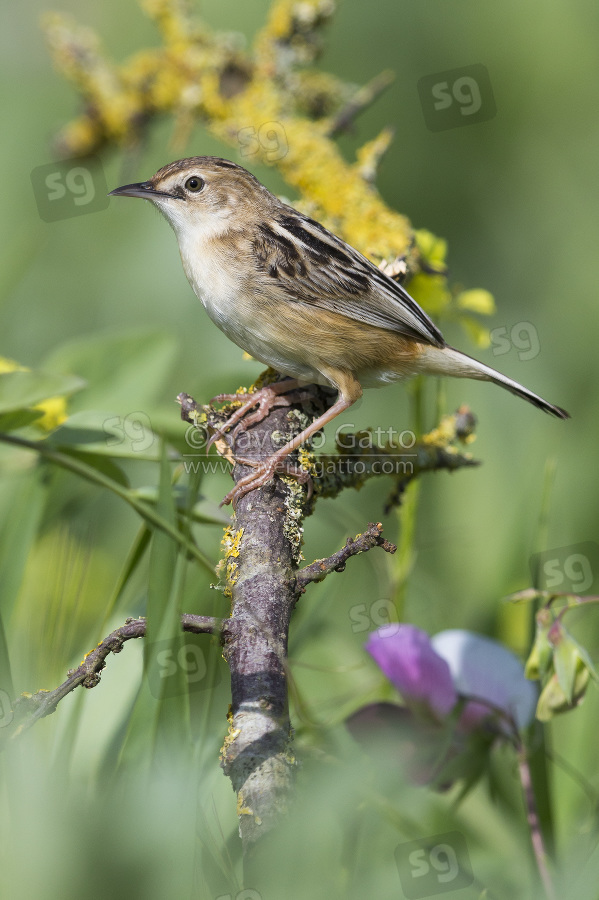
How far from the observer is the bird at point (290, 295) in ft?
7.46

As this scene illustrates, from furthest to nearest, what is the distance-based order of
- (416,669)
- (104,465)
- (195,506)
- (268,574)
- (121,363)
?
(121,363), (104,465), (195,506), (416,669), (268,574)

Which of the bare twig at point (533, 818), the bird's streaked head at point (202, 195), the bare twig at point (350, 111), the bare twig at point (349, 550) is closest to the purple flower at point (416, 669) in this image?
the bare twig at point (533, 818)

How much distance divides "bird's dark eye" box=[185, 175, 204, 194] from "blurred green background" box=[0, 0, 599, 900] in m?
0.47

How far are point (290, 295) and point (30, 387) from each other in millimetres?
889

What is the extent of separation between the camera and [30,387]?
1.72m

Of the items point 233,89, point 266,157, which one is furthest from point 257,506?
point 233,89

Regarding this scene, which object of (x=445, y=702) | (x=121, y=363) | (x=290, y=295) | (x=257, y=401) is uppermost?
(x=290, y=295)

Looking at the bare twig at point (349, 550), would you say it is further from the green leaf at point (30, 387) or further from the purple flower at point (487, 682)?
the green leaf at point (30, 387)

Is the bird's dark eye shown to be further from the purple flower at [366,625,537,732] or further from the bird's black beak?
the purple flower at [366,625,537,732]

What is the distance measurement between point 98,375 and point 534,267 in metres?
2.90

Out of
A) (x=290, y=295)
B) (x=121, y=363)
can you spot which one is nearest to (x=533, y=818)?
(x=290, y=295)

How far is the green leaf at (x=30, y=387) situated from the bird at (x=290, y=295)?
1.87ft

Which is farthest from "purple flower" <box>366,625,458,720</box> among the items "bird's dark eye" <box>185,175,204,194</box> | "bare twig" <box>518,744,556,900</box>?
"bird's dark eye" <box>185,175,204,194</box>

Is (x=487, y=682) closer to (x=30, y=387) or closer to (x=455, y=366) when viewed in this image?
(x=455, y=366)
